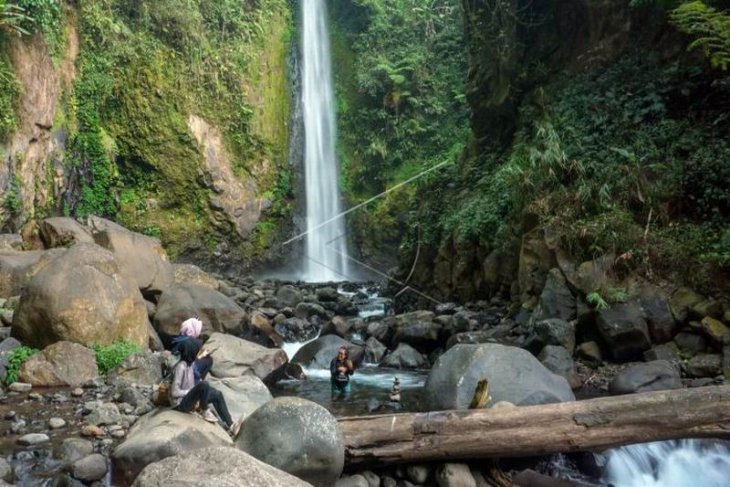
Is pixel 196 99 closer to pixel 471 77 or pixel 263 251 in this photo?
pixel 263 251

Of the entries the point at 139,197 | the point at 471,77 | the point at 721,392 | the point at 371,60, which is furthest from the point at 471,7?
the point at 721,392

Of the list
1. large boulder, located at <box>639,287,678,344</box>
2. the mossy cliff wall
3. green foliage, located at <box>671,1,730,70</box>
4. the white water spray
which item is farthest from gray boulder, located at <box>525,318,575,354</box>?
the mossy cliff wall

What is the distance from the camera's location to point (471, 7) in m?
20.1

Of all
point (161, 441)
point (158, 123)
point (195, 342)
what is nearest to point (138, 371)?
point (195, 342)

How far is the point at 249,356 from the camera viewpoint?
11008 mm

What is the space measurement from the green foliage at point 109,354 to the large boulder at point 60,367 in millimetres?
94

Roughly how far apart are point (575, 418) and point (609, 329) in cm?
463

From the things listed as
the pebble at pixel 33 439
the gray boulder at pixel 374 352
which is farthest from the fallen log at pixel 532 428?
the gray boulder at pixel 374 352

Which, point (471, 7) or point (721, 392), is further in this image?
point (471, 7)

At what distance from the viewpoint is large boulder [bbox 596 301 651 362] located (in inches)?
408

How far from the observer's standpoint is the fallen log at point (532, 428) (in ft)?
20.5

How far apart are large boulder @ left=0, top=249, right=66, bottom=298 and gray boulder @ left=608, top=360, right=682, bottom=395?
10.5m

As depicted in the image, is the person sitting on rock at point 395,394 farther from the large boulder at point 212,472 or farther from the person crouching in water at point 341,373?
the large boulder at point 212,472

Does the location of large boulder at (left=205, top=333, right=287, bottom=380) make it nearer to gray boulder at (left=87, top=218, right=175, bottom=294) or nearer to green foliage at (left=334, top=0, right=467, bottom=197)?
gray boulder at (left=87, top=218, right=175, bottom=294)
